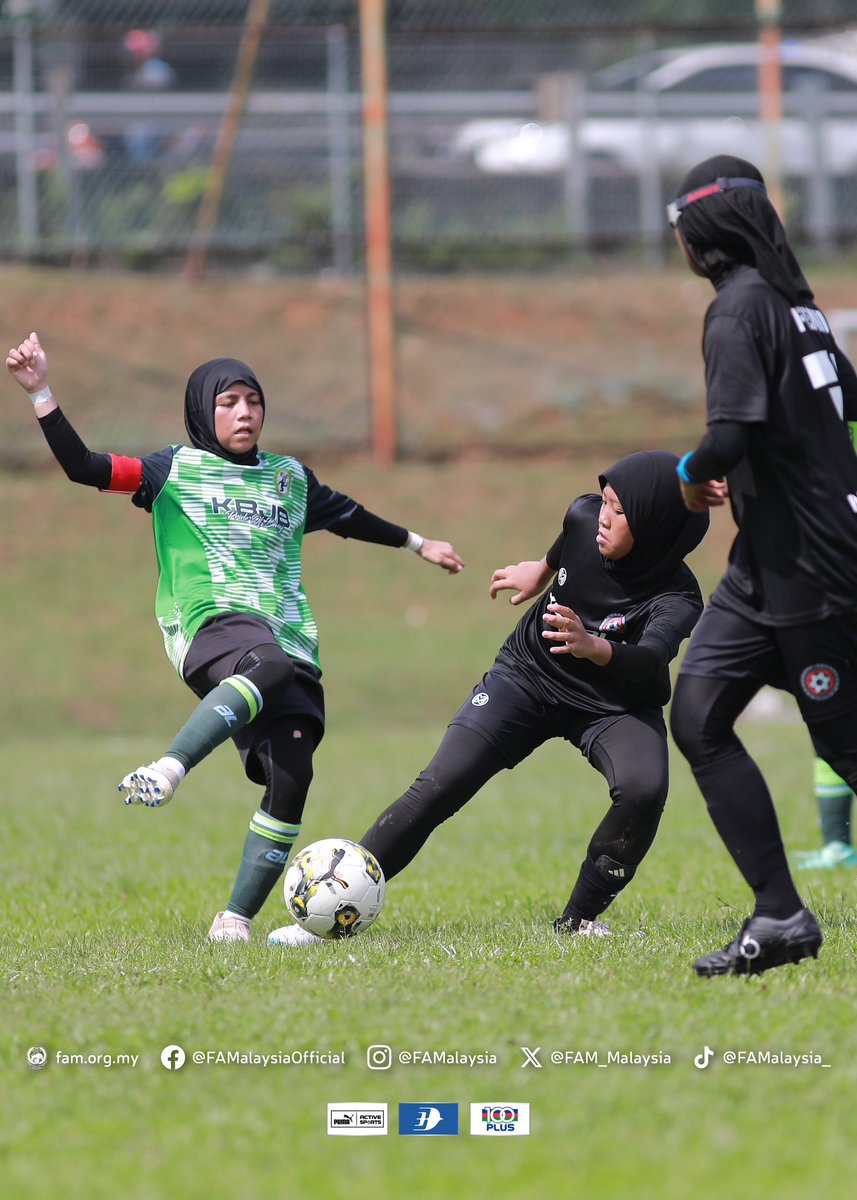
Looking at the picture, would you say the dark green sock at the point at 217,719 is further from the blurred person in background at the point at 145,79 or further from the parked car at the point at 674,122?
the parked car at the point at 674,122

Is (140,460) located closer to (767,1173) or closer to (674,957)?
(674,957)

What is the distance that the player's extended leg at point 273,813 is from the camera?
5.59 m

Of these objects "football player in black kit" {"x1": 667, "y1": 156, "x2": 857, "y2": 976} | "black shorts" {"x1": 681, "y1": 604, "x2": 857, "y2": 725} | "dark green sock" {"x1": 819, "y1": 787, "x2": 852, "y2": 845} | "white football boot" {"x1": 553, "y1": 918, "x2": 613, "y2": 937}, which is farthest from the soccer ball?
"dark green sock" {"x1": 819, "y1": 787, "x2": 852, "y2": 845}

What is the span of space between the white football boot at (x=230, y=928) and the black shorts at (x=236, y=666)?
1.97ft

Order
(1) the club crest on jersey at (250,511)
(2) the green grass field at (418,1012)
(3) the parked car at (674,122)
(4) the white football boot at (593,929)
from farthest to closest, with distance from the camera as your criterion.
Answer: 1. (3) the parked car at (674,122)
2. (1) the club crest on jersey at (250,511)
3. (4) the white football boot at (593,929)
4. (2) the green grass field at (418,1012)

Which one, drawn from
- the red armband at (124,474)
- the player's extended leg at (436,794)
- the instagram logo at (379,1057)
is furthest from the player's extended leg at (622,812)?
the red armband at (124,474)

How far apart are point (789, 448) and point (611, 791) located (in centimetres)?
150

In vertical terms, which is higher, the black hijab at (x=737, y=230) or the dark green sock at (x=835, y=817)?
the black hijab at (x=737, y=230)

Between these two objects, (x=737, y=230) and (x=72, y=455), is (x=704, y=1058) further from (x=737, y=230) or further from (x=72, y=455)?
(x=72, y=455)

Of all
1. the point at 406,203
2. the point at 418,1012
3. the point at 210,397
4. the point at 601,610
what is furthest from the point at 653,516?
the point at 406,203

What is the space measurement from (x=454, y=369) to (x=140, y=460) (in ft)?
41.4

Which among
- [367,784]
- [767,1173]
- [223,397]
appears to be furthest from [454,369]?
[767,1173]

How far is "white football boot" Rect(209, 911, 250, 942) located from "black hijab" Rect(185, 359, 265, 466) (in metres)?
1.68

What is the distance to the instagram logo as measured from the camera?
3.60 meters
